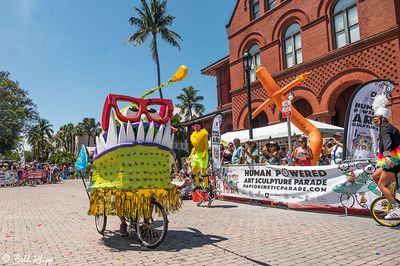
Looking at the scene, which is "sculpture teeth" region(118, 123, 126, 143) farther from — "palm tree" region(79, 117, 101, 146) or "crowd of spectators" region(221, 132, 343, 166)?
"palm tree" region(79, 117, 101, 146)

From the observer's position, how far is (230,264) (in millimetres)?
4176

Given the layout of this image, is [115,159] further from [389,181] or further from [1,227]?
[389,181]

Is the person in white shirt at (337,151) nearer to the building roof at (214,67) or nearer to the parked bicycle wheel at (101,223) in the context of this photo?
the parked bicycle wheel at (101,223)

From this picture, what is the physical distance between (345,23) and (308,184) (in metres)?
11.2

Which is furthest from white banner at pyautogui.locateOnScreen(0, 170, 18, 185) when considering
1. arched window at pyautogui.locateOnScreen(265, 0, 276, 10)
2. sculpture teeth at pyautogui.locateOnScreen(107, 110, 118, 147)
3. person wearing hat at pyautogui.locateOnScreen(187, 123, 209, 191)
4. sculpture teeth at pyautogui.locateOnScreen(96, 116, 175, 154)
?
sculpture teeth at pyautogui.locateOnScreen(107, 110, 118, 147)

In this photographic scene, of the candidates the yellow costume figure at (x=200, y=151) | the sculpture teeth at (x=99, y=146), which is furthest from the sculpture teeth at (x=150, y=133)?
the yellow costume figure at (x=200, y=151)

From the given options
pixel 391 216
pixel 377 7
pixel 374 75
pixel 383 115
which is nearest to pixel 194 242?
pixel 391 216

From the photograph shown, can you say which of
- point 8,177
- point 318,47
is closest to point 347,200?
point 318,47

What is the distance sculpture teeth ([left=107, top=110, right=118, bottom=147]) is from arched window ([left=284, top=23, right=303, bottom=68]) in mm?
15484

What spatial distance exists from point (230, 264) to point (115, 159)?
7.69ft

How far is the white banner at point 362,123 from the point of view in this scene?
7852 mm

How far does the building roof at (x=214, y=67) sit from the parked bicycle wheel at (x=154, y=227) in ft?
74.8

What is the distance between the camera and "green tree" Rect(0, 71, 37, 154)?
35.8m

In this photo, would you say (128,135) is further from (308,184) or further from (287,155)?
(287,155)
